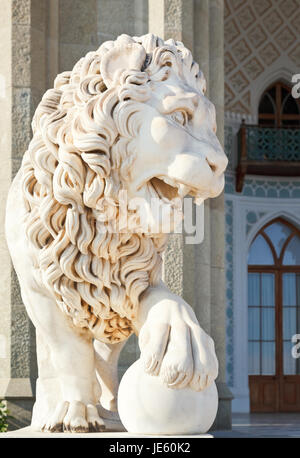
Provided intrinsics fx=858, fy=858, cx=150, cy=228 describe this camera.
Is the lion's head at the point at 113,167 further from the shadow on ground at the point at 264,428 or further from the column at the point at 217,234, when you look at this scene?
the column at the point at 217,234

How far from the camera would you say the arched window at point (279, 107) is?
43.2ft

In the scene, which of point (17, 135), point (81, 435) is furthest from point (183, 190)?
point (17, 135)

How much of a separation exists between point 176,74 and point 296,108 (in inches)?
457

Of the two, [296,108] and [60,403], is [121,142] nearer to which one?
[60,403]

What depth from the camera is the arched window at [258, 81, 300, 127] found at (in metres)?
13.2

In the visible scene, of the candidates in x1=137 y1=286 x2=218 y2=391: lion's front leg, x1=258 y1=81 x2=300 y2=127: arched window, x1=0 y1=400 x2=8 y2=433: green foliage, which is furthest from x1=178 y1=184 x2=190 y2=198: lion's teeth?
x1=258 y1=81 x2=300 y2=127: arched window

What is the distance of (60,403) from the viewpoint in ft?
6.96

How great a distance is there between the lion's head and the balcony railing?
1032 cm

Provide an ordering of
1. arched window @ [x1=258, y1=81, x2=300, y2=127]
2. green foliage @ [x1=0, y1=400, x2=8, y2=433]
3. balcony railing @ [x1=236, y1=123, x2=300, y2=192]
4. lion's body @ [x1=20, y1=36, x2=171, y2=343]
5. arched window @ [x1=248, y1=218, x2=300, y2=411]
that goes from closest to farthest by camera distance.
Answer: lion's body @ [x1=20, y1=36, x2=171, y2=343] → green foliage @ [x1=0, y1=400, x2=8, y2=433] → balcony railing @ [x1=236, y1=123, x2=300, y2=192] → arched window @ [x1=248, y1=218, x2=300, y2=411] → arched window @ [x1=258, y1=81, x2=300, y2=127]

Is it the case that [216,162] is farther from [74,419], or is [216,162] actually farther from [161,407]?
[74,419]

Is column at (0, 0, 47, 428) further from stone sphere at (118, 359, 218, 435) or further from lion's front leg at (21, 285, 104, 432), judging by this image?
stone sphere at (118, 359, 218, 435)

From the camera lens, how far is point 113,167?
1974 millimetres

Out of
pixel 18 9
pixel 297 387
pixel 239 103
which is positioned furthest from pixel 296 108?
pixel 18 9

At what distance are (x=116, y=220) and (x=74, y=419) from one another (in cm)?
49
